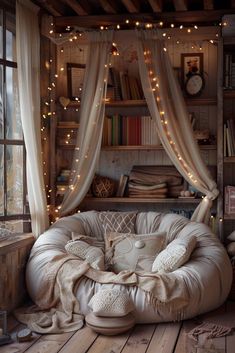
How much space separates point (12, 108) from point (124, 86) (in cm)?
125

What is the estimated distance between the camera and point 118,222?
4918mm

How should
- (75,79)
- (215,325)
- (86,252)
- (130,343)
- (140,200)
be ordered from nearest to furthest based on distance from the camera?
(130,343), (215,325), (86,252), (140,200), (75,79)

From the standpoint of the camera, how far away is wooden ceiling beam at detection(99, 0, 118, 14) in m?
4.89

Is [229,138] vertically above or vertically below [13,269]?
above

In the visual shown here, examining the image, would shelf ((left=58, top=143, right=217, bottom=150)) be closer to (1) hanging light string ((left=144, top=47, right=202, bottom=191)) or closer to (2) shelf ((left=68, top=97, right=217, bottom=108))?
(1) hanging light string ((left=144, top=47, right=202, bottom=191))

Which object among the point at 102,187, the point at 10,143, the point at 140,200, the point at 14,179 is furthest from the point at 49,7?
the point at 140,200

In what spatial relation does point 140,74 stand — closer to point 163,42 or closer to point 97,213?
point 163,42

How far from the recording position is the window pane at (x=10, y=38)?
178 inches

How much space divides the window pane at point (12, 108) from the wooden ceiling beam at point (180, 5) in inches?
64.4

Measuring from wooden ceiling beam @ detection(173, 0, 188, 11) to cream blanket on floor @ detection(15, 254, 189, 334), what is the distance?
253 cm

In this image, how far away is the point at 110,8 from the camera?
5.05 metres

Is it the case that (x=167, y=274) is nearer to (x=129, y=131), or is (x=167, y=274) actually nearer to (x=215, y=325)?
A: (x=215, y=325)

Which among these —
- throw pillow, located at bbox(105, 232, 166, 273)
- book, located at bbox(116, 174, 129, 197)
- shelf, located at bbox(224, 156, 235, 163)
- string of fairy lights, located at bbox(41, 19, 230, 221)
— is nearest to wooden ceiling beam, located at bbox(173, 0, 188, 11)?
string of fairy lights, located at bbox(41, 19, 230, 221)

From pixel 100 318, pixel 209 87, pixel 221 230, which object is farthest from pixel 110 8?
pixel 100 318
